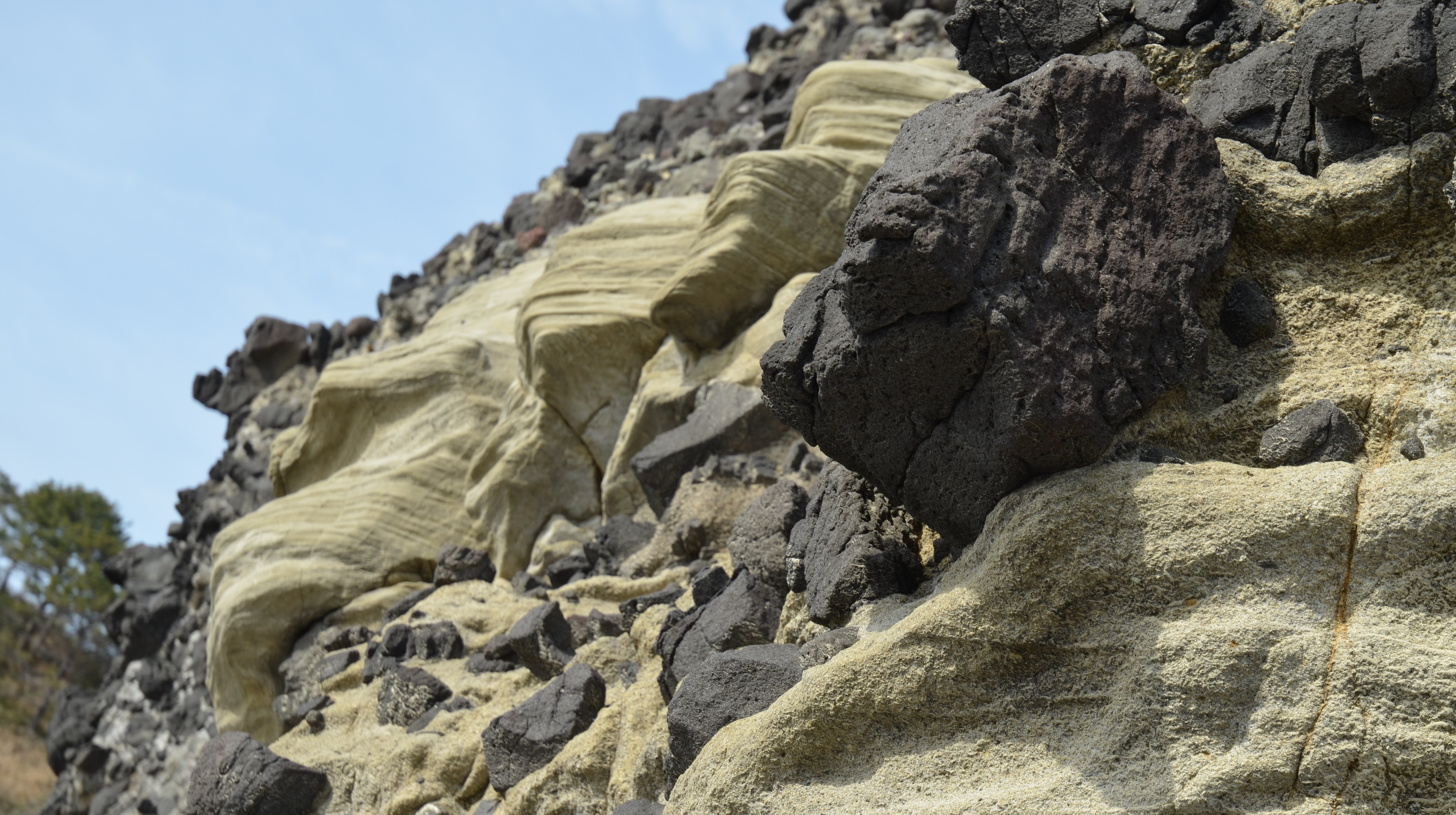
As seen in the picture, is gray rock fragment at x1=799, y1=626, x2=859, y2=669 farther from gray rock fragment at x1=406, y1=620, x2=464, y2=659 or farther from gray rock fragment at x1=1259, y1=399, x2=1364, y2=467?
gray rock fragment at x1=406, y1=620, x2=464, y2=659

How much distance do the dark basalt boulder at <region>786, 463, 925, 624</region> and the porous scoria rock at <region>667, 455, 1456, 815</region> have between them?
575mm

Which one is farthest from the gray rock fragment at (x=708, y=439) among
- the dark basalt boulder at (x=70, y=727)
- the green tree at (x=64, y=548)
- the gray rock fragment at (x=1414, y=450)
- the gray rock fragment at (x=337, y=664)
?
the green tree at (x=64, y=548)

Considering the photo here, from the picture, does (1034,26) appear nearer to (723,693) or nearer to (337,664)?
(723,693)

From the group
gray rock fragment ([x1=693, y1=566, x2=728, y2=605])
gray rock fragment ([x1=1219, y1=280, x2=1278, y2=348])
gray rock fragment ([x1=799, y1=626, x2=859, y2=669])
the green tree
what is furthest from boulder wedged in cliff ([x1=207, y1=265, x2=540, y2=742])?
the green tree

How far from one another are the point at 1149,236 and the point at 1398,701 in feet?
5.31

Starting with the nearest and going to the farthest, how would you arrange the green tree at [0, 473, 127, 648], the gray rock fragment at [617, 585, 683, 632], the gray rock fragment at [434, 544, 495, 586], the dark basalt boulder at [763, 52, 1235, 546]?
the dark basalt boulder at [763, 52, 1235, 546], the gray rock fragment at [617, 585, 683, 632], the gray rock fragment at [434, 544, 495, 586], the green tree at [0, 473, 127, 648]

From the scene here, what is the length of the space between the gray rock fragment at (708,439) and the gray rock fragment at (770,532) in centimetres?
150

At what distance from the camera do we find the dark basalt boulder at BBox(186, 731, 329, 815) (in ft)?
21.3

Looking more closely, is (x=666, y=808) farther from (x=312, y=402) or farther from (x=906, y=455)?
(x=312, y=402)

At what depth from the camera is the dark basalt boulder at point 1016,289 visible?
147 inches

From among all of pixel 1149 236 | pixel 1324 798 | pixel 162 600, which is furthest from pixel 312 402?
pixel 1324 798

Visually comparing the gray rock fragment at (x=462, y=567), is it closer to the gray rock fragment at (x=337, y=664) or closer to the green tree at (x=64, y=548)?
the gray rock fragment at (x=337, y=664)

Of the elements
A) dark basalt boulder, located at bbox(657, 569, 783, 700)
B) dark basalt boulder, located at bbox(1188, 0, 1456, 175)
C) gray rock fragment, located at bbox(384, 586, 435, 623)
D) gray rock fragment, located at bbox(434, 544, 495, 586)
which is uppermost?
dark basalt boulder, located at bbox(1188, 0, 1456, 175)

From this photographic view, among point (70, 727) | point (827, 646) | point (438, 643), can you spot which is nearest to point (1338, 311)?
point (827, 646)
